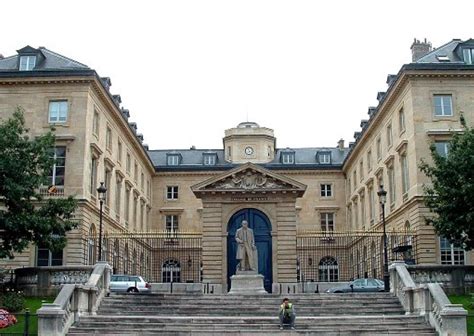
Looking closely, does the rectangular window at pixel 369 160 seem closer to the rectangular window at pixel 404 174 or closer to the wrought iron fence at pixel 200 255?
the wrought iron fence at pixel 200 255

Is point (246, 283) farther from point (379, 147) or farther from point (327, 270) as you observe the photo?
point (327, 270)

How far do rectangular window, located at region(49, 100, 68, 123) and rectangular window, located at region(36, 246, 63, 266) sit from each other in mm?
7864

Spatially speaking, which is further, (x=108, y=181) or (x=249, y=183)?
(x=108, y=181)

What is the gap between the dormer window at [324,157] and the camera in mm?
70287

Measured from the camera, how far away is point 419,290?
73.0 ft

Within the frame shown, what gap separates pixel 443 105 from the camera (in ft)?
131

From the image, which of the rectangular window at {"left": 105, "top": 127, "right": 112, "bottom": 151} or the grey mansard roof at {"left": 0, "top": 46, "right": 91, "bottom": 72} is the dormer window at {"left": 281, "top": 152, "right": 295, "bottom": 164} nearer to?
the rectangular window at {"left": 105, "top": 127, "right": 112, "bottom": 151}

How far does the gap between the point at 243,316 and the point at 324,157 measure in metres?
49.2

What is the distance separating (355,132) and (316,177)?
6.18 metres

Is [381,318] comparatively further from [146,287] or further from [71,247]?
[71,247]

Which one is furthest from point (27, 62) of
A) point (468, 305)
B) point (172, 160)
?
point (172, 160)

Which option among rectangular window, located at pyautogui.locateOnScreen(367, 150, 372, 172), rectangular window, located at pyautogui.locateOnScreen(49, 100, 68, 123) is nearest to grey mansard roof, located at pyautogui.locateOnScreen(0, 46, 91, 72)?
rectangular window, located at pyautogui.locateOnScreen(49, 100, 68, 123)

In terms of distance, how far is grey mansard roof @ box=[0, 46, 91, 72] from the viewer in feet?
136

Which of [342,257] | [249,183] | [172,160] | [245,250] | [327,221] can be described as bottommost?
[245,250]
